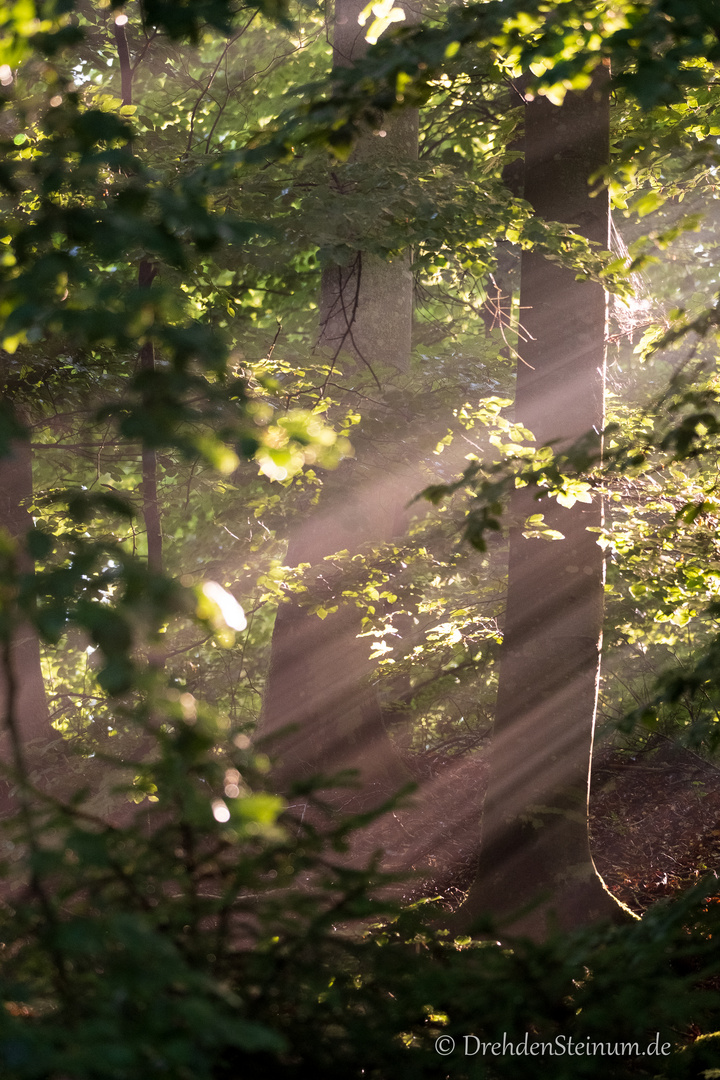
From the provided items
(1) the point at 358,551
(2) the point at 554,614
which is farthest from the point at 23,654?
(2) the point at 554,614

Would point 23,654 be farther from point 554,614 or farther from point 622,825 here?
point 622,825

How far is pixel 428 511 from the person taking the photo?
8.58 m

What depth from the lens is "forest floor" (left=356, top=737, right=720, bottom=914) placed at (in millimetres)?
6441

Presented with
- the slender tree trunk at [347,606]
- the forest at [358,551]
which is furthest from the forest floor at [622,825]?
the slender tree trunk at [347,606]

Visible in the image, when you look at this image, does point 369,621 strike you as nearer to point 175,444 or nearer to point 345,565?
point 345,565

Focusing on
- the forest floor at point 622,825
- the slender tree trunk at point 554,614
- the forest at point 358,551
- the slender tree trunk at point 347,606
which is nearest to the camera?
the forest at point 358,551

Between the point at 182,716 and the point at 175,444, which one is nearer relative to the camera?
the point at 182,716

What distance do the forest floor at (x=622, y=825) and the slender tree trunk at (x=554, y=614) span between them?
0.95 m

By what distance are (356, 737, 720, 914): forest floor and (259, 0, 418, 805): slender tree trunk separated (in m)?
0.64

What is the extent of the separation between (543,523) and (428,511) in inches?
134

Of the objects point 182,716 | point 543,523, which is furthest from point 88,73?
point 182,716

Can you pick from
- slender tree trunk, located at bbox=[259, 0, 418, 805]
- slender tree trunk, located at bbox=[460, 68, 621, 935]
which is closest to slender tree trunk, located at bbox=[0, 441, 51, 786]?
slender tree trunk, located at bbox=[259, 0, 418, 805]

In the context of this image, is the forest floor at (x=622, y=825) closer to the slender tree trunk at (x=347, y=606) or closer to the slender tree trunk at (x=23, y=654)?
the slender tree trunk at (x=347, y=606)

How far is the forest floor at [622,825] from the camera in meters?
6.44
